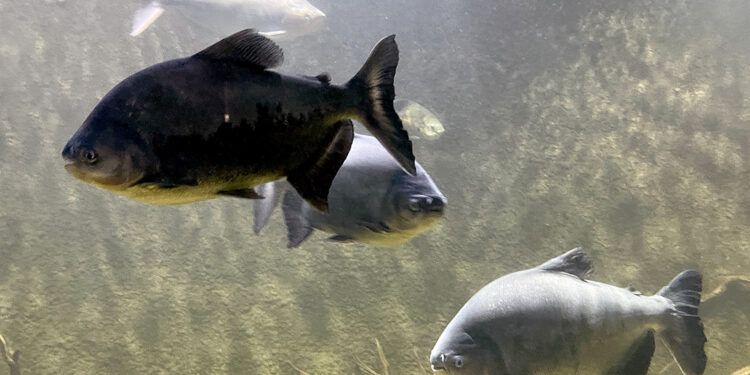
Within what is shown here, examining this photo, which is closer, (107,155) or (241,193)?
(107,155)

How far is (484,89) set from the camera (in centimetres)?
619

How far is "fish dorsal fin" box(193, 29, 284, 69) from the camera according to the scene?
1021 mm

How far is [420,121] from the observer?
552 cm

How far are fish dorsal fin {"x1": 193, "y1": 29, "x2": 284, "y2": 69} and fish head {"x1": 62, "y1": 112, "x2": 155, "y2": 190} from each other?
0.76 ft

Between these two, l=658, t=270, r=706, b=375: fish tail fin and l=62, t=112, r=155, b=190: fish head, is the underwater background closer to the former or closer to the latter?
l=658, t=270, r=706, b=375: fish tail fin

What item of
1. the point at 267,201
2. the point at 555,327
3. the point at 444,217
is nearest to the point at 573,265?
the point at 555,327

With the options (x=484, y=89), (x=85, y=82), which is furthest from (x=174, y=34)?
(x=484, y=89)

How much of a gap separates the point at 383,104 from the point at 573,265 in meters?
1.55

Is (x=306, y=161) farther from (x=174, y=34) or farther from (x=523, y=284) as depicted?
(x=174, y=34)

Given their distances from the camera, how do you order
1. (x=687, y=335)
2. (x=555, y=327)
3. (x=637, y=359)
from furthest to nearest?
(x=687, y=335) < (x=637, y=359) < (x=555, y=327)

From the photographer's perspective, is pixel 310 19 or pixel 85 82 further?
pixel 310 19

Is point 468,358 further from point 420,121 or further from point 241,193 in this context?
point 420,121

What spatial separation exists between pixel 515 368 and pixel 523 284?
13.7 inches

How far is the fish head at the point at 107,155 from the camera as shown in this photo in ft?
2.94
